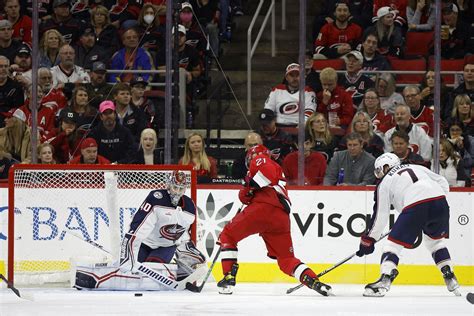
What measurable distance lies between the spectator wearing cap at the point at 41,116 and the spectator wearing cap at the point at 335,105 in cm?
208

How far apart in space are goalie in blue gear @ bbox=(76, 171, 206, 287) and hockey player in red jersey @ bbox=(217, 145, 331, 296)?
320mm

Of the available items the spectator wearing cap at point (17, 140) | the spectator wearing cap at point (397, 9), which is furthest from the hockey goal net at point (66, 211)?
the spectator wearing cap at point (397, 9)

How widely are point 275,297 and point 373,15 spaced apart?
3168 mm

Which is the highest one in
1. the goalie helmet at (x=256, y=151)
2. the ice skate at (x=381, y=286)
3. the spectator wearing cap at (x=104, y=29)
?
the spectator wearing cap at (x=104, y=29)

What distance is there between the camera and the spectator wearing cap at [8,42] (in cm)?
1051

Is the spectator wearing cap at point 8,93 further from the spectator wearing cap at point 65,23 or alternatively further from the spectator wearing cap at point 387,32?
the spectator wearing cap at point 387,32

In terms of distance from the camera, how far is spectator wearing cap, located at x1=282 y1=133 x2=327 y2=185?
984 cm

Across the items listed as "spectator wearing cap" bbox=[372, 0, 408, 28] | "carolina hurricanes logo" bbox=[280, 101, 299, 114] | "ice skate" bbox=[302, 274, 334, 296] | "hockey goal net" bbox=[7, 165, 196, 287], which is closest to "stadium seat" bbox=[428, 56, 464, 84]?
"spectator wearing cap" bbox=[372, 0, 408, 28]

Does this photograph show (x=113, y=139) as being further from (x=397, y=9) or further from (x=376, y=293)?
(x=397, y=9)

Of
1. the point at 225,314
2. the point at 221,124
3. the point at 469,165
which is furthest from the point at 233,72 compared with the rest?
the point at 225,314

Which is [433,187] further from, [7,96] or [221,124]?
[7,96]

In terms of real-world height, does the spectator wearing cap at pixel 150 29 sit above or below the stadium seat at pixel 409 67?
above

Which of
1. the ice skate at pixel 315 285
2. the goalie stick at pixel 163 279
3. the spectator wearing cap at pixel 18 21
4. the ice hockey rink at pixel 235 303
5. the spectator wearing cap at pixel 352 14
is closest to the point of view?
the ice hockey rink at pixel 235 303

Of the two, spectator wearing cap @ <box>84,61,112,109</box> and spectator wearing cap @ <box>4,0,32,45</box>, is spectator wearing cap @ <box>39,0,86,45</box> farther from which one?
spectator wearing cap @ <box>84,61,112,109</box>
